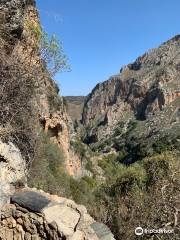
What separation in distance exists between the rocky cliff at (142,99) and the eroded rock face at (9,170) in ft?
311

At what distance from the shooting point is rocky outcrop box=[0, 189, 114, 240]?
9.48 metres

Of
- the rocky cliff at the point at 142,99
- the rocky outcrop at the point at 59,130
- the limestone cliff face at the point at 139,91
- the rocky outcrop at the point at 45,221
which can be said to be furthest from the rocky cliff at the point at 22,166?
the limestone cliff face at the point at 139,91

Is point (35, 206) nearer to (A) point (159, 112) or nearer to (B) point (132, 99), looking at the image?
(A) point (159, 112)

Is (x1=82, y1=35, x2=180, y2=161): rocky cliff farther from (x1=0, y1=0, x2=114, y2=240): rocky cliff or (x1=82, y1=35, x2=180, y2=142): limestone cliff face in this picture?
(x1=0, y1=0, x2=114, y2=240): rocky cliff

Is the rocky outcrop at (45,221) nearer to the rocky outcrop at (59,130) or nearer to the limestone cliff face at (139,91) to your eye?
the rocky outcrop at (59,130)

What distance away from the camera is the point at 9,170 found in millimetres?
11227

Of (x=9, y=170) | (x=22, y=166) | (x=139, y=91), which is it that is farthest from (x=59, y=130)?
(x=139, y=91)

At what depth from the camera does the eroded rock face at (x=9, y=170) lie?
10586mm

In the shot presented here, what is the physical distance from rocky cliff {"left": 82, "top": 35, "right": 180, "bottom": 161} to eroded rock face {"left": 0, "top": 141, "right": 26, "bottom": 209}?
94.7 m

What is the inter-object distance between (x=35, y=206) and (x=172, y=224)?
5.82m

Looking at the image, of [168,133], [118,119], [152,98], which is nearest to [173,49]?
[152,98]

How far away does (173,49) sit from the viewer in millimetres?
156250

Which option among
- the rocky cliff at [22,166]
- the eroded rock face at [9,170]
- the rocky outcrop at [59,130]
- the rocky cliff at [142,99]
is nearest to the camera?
the rocky cliff at [22,166]

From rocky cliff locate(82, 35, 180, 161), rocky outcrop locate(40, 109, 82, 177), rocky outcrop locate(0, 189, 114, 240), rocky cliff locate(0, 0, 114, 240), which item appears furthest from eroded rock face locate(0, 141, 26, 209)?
rocky cliff locate(82, 35, 180, 161)
